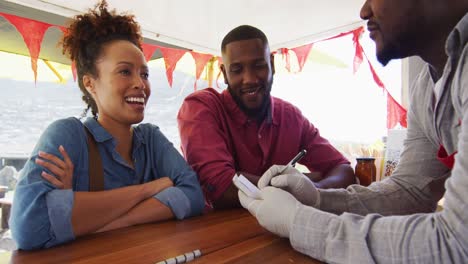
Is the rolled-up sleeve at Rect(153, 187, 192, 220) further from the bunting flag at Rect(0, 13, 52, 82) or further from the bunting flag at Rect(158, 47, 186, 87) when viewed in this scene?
the bunting flag at Rect(158, 47, 186, 87)

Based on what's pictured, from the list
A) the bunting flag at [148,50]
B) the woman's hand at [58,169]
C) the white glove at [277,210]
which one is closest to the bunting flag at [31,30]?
the bunting flag at [148,50]

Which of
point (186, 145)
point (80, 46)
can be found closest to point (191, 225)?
point (186, 145)

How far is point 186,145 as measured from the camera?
1266 millimetres

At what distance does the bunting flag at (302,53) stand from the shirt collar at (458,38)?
86.7 inches

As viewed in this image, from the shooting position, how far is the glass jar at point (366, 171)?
54.5 inches

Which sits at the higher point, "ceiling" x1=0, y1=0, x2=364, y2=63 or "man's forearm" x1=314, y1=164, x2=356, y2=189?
"ceiling" x1=0, y1=0, x2=364, y2=63

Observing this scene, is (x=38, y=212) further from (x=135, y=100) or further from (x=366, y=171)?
(x=366, y=171)

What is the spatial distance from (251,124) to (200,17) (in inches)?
45.0

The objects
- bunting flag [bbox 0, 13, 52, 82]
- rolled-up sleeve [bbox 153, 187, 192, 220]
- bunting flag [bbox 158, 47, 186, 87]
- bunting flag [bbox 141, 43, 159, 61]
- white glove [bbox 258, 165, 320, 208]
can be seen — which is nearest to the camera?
white glove [bbox 258, 165, 320, 208]

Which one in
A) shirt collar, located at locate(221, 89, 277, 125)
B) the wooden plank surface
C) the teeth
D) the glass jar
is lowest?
the glass jar

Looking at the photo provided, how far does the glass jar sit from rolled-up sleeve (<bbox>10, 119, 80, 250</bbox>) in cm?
115

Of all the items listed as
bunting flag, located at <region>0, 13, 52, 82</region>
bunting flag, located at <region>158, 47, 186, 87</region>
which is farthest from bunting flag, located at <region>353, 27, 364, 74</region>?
bunting flag, located at <region>0, 13, 52, 82</region>

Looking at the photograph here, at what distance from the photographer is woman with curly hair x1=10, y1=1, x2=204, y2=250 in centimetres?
73

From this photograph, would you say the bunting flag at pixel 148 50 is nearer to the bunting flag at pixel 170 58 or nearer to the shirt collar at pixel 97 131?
the bunting flag at pixel 170 58
